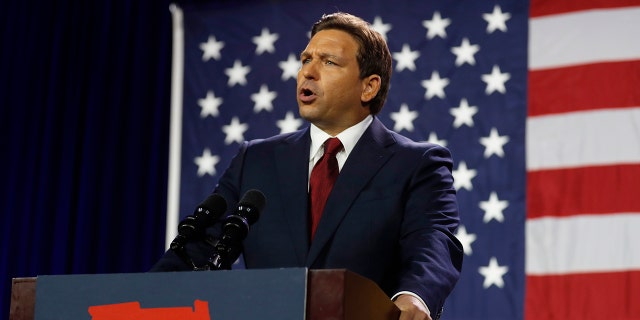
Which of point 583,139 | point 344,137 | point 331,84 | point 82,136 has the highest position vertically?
point 82,136

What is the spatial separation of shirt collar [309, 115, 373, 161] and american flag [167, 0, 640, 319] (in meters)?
1.78

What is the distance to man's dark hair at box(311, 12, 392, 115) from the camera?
2398 millimetres

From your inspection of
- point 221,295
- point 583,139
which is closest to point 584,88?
point 583,139

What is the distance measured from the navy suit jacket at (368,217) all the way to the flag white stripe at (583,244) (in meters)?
1.75

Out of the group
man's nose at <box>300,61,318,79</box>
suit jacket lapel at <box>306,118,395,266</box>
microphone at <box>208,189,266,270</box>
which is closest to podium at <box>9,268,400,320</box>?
microphone at <box>208,189,266,270</box>

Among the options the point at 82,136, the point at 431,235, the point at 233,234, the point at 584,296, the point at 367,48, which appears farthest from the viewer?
the point at 82,136

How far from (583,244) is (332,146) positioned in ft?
6.22

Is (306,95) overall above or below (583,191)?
below

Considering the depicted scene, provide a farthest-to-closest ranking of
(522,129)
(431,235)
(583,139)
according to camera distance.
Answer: (522,129)
(583,139)
(431,235)

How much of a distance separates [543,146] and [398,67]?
76 cm

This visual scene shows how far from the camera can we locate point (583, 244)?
12.6 feet

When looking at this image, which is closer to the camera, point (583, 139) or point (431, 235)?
point (431, 235)

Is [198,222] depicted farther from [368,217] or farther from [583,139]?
[583,139]

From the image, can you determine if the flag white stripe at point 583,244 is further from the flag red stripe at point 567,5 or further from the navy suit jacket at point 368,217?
the navy suit jacket at point 368,217
